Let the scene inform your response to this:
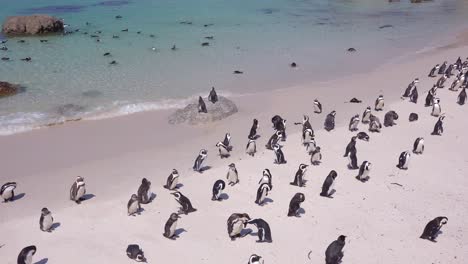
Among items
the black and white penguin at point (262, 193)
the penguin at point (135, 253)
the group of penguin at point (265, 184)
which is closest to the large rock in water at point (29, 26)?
the group of penguin at point (265, 184)

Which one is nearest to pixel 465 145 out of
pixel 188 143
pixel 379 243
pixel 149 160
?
pixel 379 243

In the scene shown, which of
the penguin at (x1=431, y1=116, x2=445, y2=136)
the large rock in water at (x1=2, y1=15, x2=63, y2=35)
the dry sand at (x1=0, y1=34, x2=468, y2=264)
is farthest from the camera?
the large rock in water at (x1=2, y1=15, x2=63, y2=35)

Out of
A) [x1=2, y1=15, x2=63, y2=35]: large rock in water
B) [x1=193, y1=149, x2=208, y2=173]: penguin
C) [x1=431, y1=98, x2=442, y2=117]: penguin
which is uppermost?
[x1=2, y1=15, x2=63, y2=35]: large rock in water

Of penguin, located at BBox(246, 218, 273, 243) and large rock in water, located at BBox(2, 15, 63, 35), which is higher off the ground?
large rock in water, located at BBox(2, 15, 63, 35)

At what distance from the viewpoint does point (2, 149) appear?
633 inches

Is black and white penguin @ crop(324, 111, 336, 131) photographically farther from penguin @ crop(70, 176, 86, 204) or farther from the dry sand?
penguin @ crop(70, 176, 86, 204)

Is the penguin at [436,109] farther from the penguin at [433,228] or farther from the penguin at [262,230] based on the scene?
the penguin at [262,230]

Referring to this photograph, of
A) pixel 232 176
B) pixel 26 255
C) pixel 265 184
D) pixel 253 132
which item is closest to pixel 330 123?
pixel 253 132

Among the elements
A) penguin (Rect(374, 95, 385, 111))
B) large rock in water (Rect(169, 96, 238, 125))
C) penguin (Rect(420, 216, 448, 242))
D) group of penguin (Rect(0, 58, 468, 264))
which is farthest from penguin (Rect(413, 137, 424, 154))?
large rock in water (Rect(169, 96, 238, 125))

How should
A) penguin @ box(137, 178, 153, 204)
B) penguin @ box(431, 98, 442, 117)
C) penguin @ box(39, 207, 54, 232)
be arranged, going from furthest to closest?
1. penguin @ box(431, 98, 442, 117)
2. penguin @ box(137, 178, 153, 204)
3. penguin @ box(39, 207, 54, 232)

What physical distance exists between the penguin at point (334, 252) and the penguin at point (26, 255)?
218 inches

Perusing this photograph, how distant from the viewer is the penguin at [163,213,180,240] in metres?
10.6

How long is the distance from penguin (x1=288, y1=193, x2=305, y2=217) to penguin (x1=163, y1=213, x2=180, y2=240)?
2.53m

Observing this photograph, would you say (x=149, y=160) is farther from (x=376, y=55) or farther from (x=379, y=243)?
(x=376, y=55)
